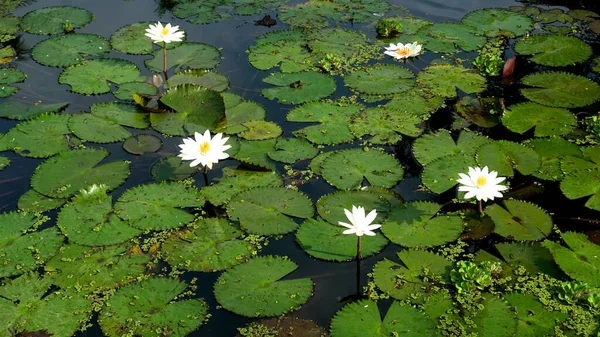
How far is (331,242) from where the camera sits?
3883mm

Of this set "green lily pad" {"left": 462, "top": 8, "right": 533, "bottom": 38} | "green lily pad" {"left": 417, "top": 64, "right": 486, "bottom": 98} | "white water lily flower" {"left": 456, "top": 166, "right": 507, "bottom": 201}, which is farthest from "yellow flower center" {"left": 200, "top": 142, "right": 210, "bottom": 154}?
"green lily pad" {"left": 462, "top": 8, "right": 533, "bottom": 38}

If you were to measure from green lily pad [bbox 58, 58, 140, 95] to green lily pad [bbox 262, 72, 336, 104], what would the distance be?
131cm

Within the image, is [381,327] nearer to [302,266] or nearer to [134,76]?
[302,266]

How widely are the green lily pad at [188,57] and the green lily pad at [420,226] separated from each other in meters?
2.74

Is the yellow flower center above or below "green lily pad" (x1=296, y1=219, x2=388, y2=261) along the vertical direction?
above

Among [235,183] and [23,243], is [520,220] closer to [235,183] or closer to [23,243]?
[235,183]

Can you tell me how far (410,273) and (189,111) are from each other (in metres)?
2.43

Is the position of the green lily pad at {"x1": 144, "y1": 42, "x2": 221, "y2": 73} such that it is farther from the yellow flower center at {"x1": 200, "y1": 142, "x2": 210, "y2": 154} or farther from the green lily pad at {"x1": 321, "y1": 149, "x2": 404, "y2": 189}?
the green lily pad at {"x1": 321, "y1": 149, "x2": 404, "y2": 189}

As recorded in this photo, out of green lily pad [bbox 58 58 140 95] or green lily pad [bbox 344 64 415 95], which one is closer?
green lily pad [bbox 344 64 415 95]

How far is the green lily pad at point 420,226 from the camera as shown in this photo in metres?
3.84

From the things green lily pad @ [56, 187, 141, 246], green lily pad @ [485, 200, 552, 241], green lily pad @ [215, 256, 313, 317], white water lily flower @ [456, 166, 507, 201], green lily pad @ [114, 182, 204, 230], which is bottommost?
green lily pad @ [56, 187, 141, 246]

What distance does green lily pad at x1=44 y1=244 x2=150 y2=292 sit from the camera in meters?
3.68

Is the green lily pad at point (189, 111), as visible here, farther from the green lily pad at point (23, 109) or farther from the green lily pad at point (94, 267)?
the green lily pad at point (94, 267)

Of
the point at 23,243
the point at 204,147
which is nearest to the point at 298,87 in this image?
the point at 204,147
